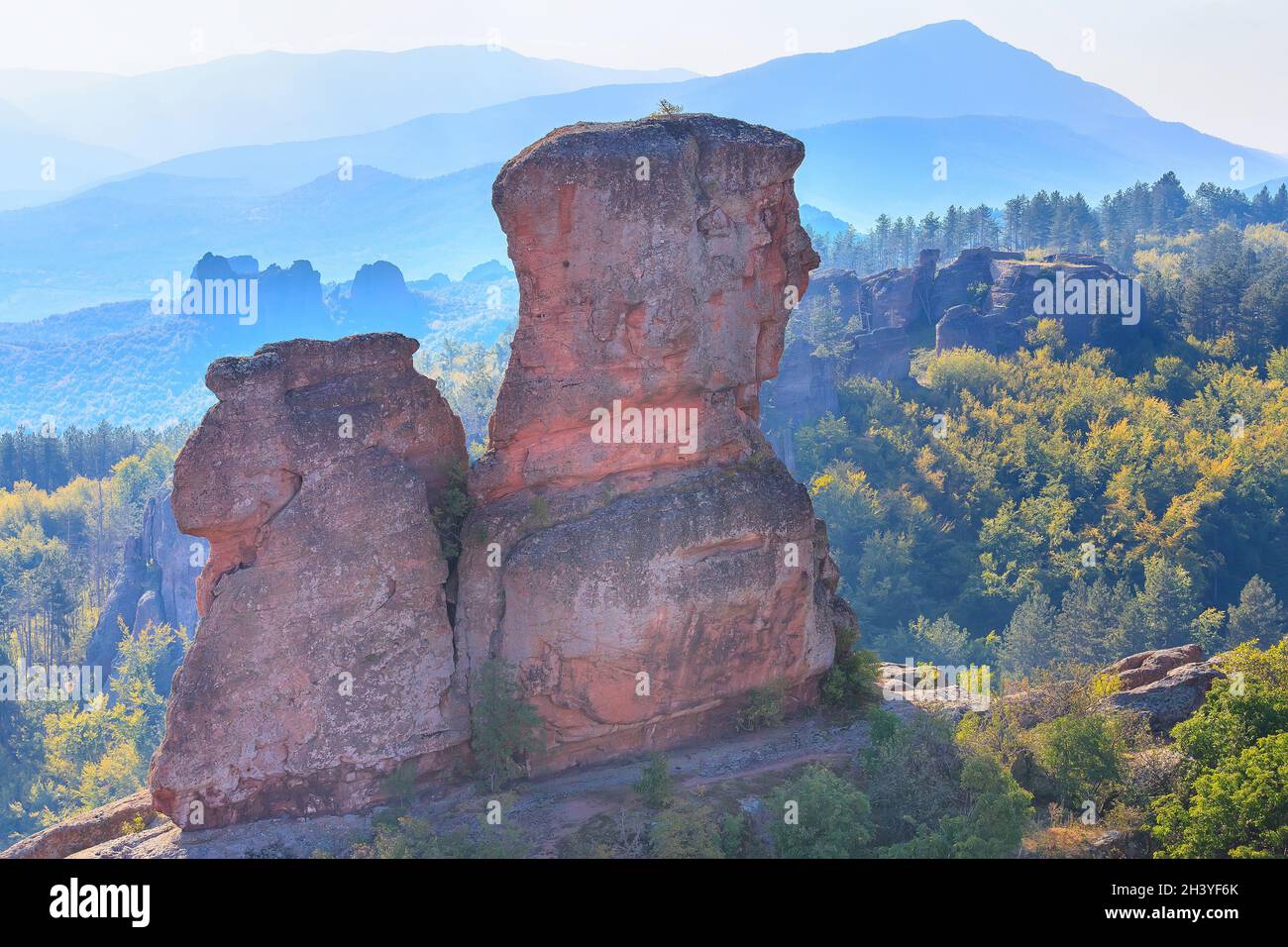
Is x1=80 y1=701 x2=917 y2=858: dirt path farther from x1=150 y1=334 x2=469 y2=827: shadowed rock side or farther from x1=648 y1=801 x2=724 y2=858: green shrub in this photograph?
x1=648 y1=801 x2=724 y2=858: green shrub

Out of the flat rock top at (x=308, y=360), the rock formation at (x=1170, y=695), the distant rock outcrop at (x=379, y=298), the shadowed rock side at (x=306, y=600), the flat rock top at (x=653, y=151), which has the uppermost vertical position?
the distant rock outcrop at (x=379, y=298)

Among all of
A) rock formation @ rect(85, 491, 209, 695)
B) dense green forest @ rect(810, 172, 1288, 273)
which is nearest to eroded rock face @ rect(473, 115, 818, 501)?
rock formation @ rect(85, 491, 209, 695)

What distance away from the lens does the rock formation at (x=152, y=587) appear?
71375 mm

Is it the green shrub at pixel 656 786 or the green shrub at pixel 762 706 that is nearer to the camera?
the green shrub at pixel 656 786

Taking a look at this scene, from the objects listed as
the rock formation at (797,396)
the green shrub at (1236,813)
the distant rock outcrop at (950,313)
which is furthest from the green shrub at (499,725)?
the rock formation at (797,396)

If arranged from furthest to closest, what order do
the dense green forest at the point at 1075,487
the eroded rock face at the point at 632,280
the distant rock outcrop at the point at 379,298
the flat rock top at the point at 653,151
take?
the distant rock outcrop at the point at 379,298 → the dense green forest at the point at 1075,487 → the eroded rock face at the point at 632,280 → the flat rock top at the point at 653,151

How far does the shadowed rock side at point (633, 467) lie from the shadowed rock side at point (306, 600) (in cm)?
153

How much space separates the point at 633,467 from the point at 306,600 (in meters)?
7.17

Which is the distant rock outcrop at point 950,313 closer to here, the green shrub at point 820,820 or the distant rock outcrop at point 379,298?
the green shrub at point 820,820

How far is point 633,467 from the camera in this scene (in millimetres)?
25328

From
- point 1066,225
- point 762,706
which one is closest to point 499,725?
point 762,706

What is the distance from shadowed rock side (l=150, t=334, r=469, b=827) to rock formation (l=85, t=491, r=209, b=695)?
163 feet

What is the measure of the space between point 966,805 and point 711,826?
5450 mm
